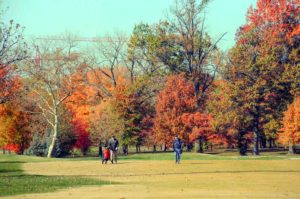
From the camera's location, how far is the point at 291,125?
67.4 metres

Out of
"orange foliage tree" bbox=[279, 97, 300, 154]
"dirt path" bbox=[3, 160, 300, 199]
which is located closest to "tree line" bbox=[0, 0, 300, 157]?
"orange foliage tree" bbox=[279, 97, 300, 154]

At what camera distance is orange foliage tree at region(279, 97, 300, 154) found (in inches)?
2645

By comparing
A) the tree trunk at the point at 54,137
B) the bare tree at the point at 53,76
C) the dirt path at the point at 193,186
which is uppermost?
the bare tree at the point at 53,76

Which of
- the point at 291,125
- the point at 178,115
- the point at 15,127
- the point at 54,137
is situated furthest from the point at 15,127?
the point at 291,125

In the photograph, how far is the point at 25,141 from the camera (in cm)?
7731

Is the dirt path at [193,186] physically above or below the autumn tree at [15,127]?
below

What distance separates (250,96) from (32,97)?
27.1 meters

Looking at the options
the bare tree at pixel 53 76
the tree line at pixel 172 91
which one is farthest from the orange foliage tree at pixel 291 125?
the bare tree at pixel 53 76

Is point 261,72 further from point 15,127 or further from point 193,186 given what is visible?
point 193,186

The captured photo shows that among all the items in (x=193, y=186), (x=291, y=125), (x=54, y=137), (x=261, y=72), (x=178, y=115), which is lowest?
(x=193, y=186)

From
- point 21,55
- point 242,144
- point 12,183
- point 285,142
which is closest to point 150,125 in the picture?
point 242,144

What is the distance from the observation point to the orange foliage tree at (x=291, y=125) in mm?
67188

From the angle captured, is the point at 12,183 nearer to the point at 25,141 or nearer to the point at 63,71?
the point at 63,71

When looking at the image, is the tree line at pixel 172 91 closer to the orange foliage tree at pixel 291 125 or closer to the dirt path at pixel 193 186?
the orange foliage tree at pixel 291 125
